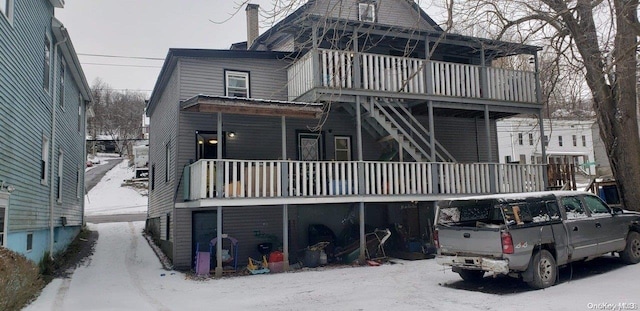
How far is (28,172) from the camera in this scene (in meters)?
11.7

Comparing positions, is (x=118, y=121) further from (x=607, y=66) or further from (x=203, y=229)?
(x=607, y=66)

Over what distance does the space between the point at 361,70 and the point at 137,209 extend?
23.4 metres

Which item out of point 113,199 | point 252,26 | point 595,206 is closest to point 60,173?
point 252,26

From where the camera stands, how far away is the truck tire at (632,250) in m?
10.5

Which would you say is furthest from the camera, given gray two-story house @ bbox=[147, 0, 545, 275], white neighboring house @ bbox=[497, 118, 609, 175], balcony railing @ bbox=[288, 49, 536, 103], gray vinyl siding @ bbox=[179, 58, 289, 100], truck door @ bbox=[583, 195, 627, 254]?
white neighboring house @ bbox=[497, 118, 609, 175]

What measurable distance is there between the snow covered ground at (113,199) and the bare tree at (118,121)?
28180mm

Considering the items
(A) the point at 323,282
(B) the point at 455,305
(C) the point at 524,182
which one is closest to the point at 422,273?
(A) the point at 323,282

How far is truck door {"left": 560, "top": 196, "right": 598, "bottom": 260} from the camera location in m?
9.40

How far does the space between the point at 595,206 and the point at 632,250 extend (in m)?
1.41

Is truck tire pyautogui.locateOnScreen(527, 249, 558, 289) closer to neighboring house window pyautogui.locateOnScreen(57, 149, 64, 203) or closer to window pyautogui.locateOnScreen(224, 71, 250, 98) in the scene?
window pyautogui.locateOnScreen(224, 71, 250, 98)

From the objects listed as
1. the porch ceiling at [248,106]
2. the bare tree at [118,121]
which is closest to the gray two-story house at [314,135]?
the porch ceiling at [248,106]

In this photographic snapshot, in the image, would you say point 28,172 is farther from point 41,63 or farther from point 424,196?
point 424,196

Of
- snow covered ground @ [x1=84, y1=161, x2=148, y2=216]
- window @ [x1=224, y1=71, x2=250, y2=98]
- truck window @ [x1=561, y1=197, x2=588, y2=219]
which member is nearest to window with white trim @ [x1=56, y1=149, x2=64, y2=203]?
window @ [x1=224, y1=71, x2=250, y2=98]

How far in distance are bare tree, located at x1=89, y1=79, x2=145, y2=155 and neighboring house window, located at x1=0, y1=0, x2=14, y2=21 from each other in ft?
205
